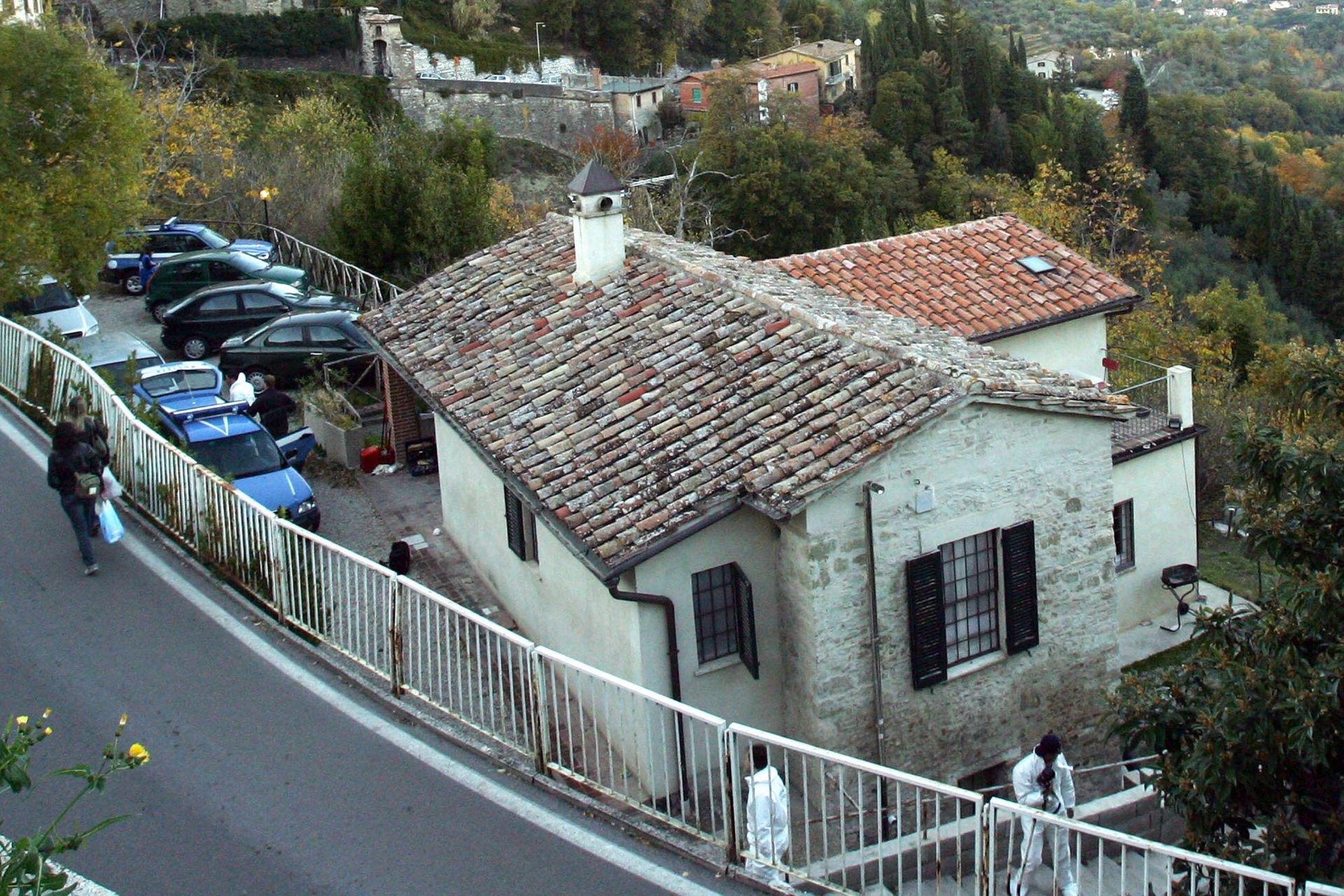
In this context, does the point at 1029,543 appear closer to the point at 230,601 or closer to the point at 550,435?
the point at 550,435

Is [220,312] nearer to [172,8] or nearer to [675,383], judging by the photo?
[675,383]

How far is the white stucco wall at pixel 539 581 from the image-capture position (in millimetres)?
10984

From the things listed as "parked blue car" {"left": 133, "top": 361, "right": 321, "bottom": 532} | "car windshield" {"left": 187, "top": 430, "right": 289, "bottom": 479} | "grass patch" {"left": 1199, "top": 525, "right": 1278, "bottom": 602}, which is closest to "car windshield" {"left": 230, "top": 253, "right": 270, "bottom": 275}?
"parked blue car" {"left": 133, "top": 361, "right": 321, "bottom": 532}

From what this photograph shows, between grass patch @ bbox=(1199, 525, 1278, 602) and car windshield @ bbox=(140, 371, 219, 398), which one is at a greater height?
car windshield @ bbox=(140, 371, 219, 398)

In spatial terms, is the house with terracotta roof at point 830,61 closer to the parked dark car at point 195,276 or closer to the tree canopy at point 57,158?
the parked dark car at point 195,276

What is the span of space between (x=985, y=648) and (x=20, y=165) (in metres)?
15.7

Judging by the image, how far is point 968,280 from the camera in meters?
17.7

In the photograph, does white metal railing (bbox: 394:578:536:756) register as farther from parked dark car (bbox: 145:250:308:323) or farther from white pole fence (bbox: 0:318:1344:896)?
parked dark car (bbox: 145:250:308:323)

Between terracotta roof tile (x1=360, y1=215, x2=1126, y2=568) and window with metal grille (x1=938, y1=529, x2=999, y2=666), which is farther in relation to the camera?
window with metal grille (x1=938, y1=529, x2=999, y2=666)

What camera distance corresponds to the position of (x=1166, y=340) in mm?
36000

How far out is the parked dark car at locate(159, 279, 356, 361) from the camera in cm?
2227

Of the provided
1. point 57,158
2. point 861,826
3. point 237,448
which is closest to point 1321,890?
point 861,826

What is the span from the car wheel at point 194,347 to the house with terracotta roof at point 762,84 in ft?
172

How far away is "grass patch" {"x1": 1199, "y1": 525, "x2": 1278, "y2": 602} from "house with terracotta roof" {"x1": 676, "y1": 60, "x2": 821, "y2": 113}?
54454mm
